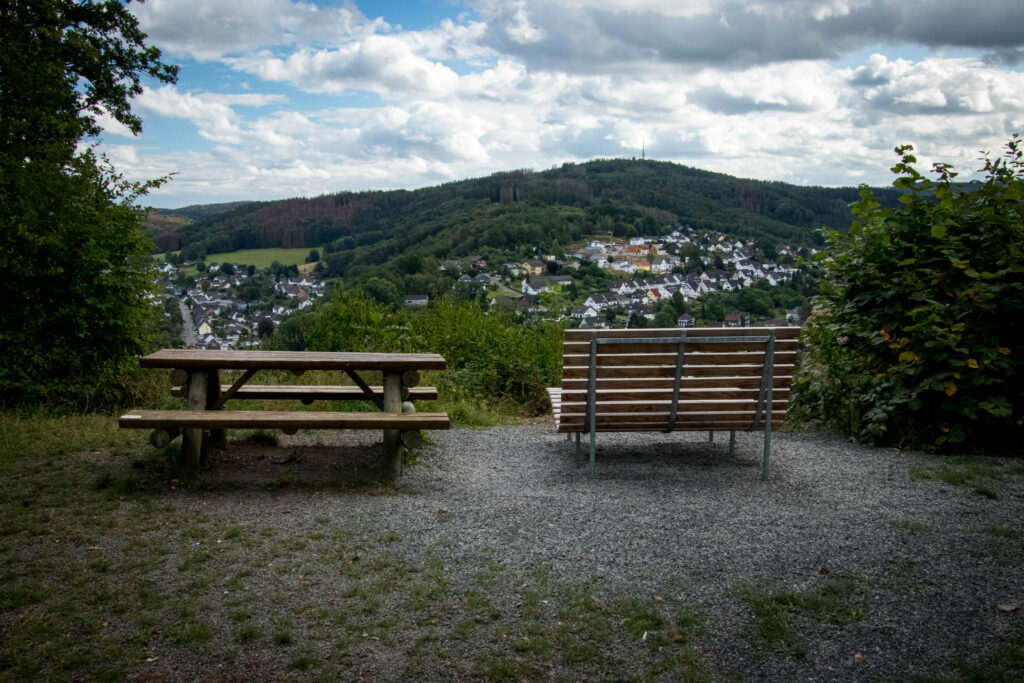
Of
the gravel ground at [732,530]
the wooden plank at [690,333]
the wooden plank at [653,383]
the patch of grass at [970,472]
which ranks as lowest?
the gravel ground at [732,530]

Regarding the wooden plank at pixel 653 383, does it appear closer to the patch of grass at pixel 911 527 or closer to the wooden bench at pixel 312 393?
the patch of grass at pixel 911 527

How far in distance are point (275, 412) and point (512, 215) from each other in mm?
35126

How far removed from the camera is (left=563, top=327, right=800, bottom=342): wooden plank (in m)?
4.84

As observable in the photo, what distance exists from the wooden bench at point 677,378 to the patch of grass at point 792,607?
1.69m

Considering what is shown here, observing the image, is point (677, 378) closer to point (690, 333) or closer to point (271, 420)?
point (690, 333)

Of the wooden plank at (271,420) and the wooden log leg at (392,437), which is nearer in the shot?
the wooden plank at (271,420)

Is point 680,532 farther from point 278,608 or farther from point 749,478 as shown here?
point 278,608

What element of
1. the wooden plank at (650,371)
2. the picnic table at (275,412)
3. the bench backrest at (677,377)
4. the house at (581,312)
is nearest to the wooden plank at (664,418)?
the bench backrest at (677,377)

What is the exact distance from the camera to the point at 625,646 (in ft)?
9.69

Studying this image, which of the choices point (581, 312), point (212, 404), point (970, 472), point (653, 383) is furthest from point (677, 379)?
point (581, 312)

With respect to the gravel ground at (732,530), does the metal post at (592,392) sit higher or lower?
higher

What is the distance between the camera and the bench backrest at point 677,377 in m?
4.91

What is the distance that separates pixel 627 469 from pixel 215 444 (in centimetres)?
307

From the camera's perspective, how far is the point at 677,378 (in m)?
4.98
